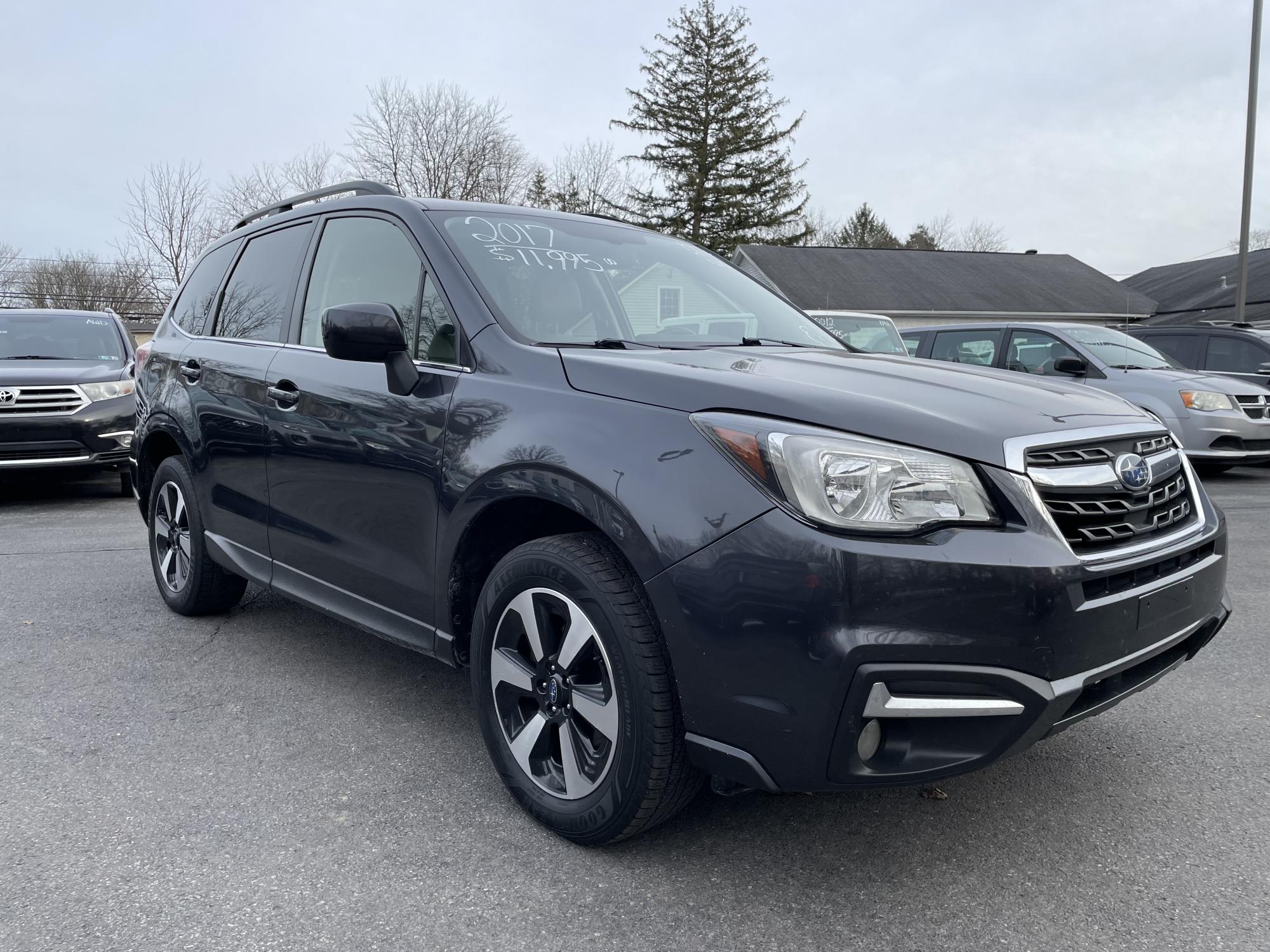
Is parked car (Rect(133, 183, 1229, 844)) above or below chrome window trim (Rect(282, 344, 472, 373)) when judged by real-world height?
below

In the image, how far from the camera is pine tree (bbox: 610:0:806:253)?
42406 millimetres

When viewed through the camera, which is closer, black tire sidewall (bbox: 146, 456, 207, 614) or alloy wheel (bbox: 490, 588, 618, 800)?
alloy wheel (bbox: 490, 588, 618, 800)

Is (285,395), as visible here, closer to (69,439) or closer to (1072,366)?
(69,439)

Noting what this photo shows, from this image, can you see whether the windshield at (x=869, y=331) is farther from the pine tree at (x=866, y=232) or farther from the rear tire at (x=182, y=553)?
the pine tree at (x=866, y=232)

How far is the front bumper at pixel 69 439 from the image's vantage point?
815 cm

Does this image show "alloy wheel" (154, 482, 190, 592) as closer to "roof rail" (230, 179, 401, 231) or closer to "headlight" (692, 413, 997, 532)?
"roof rail" (230, 179, 401, 231)

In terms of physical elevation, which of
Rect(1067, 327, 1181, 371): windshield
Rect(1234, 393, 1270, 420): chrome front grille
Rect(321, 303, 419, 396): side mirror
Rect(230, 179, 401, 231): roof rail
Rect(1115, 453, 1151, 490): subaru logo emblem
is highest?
Rect(230, 179, 401, 231): roof rail

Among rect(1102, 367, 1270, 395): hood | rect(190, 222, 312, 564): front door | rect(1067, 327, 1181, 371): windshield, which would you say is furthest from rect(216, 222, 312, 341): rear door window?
rect(1067, 327, 1181, 371): windshield

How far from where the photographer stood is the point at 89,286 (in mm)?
39250

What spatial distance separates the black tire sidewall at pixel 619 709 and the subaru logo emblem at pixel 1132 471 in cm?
124

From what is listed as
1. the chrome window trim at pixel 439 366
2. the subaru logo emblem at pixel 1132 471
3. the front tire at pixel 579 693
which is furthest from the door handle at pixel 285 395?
the subaru logo emblem at pixel 1132 471

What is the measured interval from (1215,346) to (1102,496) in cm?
1075

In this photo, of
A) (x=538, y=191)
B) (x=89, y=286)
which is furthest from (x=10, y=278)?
(x=538, y=191)

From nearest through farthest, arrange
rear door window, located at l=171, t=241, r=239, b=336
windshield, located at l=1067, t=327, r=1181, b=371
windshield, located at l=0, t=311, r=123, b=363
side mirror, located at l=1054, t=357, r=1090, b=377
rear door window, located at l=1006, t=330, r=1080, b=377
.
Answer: rear door window, located at l=171, t=241, r=239, b=336 < windshield, located at l=0, t=311, r=123, b=363 < side mirror, located at l=1054, t=357, r=1090, b=377 < windshield, located at l=1067, t=327, r=1181, b=371 < rear door window, located at l=1006, t=330, r=1080, b=377
